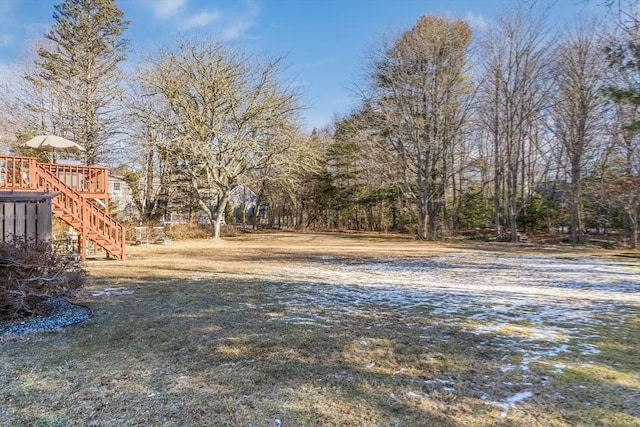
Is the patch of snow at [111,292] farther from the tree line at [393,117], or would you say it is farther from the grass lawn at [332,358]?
the tree line at [393,117]

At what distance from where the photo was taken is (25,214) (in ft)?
25.6

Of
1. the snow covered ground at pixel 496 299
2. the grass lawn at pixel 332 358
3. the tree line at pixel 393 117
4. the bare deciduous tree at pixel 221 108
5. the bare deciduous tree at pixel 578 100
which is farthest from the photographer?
the tree line at pixel 393 117

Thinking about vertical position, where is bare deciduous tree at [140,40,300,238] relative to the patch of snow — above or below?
above

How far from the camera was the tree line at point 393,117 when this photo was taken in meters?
18.0

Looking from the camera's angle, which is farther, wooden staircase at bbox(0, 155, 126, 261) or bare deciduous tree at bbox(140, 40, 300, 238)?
bare deciduous tree at bbox(140, 40, 300, 238)

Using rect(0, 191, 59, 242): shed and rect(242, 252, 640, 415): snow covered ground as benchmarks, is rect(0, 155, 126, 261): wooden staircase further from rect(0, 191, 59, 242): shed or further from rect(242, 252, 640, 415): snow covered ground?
rect(242, 252, 640, 415): snow covered ground

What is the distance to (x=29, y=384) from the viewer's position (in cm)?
303

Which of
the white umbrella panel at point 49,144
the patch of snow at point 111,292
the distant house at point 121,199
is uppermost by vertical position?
the white umbrella panel at point 49,144

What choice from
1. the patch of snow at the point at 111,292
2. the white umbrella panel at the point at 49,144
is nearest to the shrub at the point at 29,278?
the patch of snow at the point at 111,292

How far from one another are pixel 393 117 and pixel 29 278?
748 inches

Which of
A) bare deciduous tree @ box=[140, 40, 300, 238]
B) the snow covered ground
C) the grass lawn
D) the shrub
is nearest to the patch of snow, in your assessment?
the grass lawn

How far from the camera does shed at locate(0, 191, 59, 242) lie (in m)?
7.48

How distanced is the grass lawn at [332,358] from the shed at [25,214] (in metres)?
2.10

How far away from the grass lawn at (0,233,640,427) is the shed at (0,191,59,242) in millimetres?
2098
